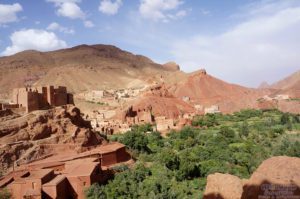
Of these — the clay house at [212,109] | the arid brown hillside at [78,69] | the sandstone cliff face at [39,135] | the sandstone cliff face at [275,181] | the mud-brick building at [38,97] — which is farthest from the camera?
the arid brown hillside at [78,69]

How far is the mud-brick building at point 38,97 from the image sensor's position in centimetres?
2636

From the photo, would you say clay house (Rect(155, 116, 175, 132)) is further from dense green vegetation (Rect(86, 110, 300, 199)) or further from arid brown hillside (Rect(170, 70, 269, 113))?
arid brown hillside (Rect(170, 70, 269, 113))

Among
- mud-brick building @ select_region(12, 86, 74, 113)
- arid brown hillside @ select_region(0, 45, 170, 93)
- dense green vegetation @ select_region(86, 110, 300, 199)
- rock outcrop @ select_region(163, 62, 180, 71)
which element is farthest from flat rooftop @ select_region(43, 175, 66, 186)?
rock outcrop @ select_region(163, 62, 180, 71)

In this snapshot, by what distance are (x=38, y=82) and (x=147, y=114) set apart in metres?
39.5

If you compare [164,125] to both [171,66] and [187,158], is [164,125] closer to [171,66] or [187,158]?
[187,158]

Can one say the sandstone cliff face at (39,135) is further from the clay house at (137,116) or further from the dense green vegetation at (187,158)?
the clay house at (137,116)

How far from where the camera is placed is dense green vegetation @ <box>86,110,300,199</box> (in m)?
21.8

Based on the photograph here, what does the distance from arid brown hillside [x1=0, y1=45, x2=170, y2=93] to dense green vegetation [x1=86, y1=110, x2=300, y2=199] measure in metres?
37.3

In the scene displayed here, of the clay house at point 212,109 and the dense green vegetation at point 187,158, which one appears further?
the clay house at point 212,109

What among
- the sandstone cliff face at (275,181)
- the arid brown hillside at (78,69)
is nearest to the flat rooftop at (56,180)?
the sandstone cliff face at (275,181)

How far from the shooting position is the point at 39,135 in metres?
24.6

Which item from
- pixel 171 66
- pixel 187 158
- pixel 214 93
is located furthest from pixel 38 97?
pixel 171 66

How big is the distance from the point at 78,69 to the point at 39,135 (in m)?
73.1

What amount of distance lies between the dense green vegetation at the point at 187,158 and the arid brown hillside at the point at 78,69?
3732 cm
